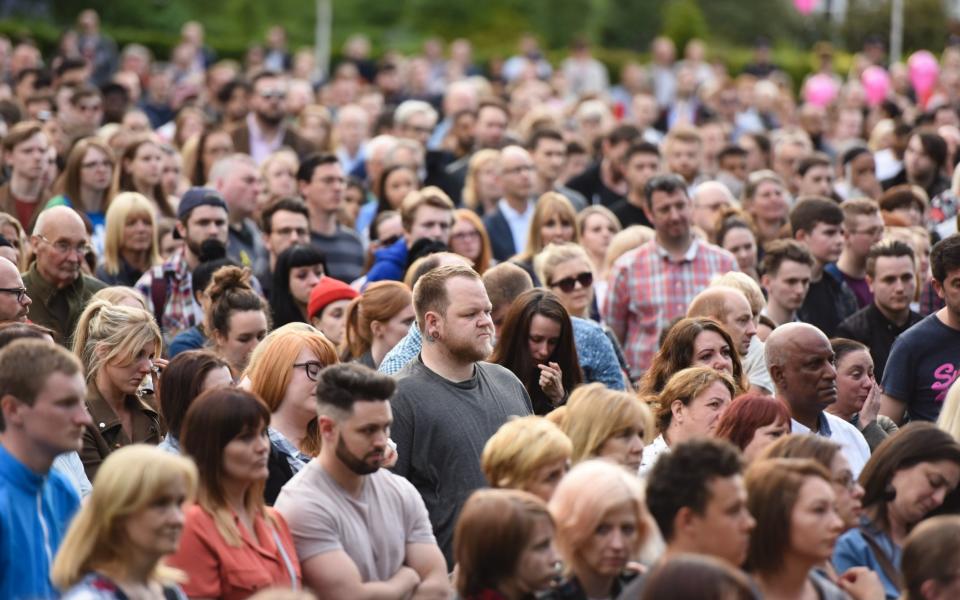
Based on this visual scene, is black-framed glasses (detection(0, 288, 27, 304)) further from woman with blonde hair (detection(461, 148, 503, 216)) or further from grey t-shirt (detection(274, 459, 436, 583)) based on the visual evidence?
woman with blonde hair (detection(461, 148, 503, 216))

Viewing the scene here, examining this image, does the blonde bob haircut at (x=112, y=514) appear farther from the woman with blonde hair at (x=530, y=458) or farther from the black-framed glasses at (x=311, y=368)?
the black-framed glasses at (x=311, y=368)

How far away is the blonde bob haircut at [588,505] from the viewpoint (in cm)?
598

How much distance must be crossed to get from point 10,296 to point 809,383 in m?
3.98

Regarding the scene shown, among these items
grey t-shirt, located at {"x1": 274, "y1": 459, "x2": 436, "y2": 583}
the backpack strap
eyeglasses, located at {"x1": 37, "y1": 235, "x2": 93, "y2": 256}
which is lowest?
grey t-shirt, located at {"x1": 274, "y1": 459, "x2": 436, "y2": 583}

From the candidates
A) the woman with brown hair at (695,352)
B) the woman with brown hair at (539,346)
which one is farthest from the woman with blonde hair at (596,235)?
the woman with brown hair at (539,346)

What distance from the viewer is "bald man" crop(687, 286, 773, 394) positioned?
31.3 ft

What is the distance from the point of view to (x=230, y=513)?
621 centimetres

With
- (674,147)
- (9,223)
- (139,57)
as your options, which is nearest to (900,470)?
(9,223)

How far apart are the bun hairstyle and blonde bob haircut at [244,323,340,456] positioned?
1186 mm

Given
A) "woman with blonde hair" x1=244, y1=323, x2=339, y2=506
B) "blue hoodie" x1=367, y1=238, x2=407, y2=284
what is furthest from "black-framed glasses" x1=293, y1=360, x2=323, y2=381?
"blue hoodie" x1=367, y1=238, x2=407, y2=284

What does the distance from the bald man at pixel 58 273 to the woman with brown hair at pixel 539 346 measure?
2.67 m

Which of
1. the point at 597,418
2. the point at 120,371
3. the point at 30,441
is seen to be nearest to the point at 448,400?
the point at 597,418

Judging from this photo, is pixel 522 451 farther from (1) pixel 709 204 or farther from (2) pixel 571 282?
(1) pixel 709 204

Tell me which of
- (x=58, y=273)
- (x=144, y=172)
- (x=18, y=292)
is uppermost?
(x=144, y=172)
